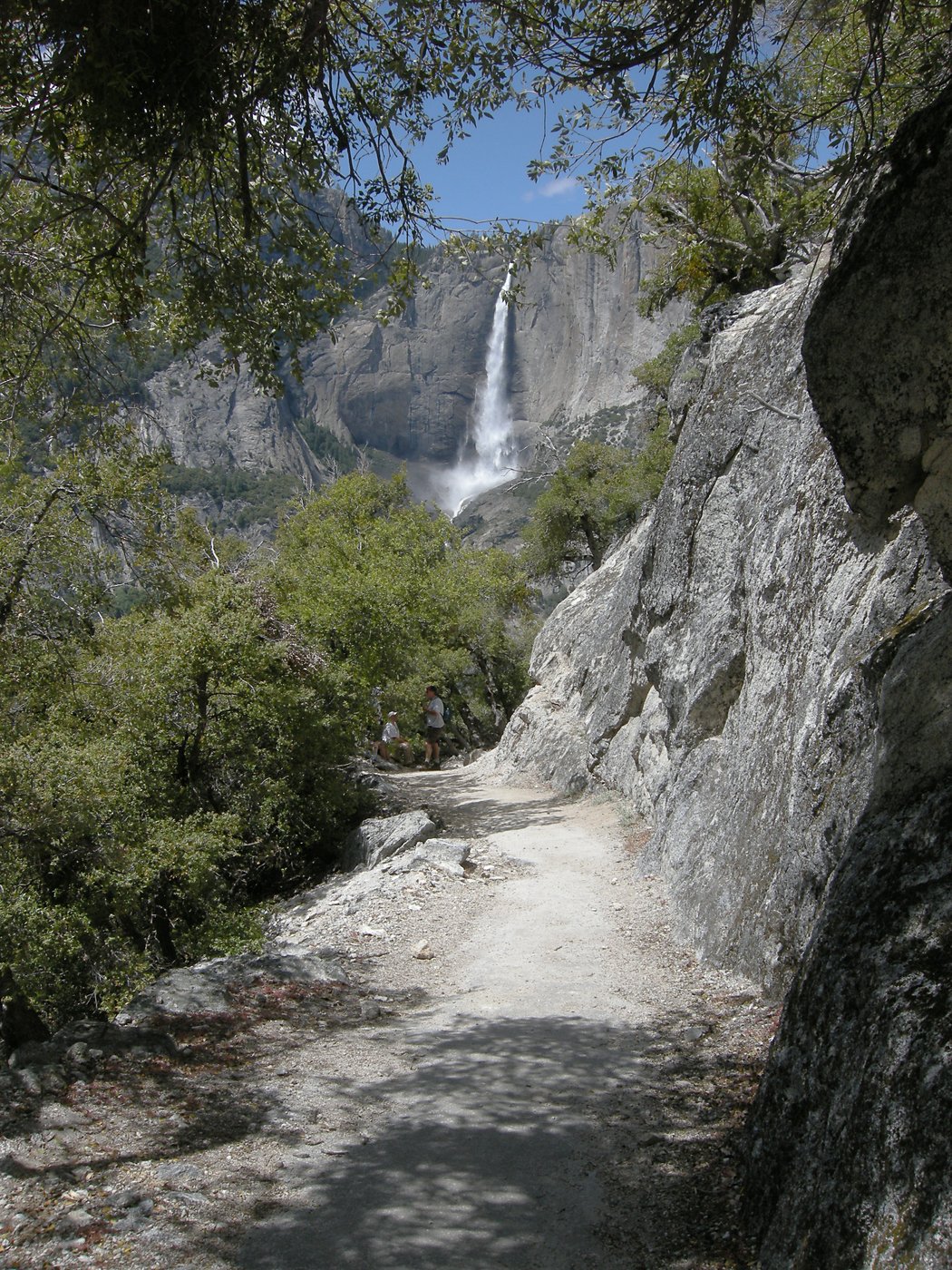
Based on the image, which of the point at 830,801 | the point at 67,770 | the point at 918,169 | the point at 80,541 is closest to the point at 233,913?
the point at 67,770

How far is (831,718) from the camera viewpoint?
17.6 feet

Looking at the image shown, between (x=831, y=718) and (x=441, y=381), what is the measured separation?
142 meters

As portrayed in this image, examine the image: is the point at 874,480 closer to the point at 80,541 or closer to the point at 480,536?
the point at 80,541

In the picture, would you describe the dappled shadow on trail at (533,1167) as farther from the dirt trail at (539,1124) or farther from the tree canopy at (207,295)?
the tree canopy at (207,295)

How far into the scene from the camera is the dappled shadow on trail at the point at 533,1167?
3469mm

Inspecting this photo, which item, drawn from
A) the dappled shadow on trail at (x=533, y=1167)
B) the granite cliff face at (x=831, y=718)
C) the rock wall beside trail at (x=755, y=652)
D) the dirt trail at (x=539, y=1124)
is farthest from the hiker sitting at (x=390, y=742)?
the dappled shadow on trail at (x=533, y=1167)

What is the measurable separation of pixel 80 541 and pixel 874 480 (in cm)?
854

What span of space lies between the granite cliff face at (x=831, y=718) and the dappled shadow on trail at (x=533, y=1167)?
1.80ft

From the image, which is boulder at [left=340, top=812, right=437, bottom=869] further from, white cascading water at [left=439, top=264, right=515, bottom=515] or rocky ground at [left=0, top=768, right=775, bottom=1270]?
white cascading water at [left=439, top=264, right=515, bottom=515]

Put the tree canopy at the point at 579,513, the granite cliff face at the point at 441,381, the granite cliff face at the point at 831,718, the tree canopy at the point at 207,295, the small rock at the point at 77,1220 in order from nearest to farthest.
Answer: the granite cliff face at the point at 831,718 < the small rock at the point at 77,1220 < the tree canopy at the point at 207,295 < the tree canopy at the point at 579,513 < the granite cliff face at the point at 441,381

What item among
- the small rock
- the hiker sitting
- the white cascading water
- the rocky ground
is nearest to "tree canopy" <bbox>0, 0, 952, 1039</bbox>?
the rocky ground

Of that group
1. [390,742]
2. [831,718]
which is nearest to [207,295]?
[831,718]

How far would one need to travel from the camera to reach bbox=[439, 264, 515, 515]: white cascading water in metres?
128

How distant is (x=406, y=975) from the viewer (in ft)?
25.1
